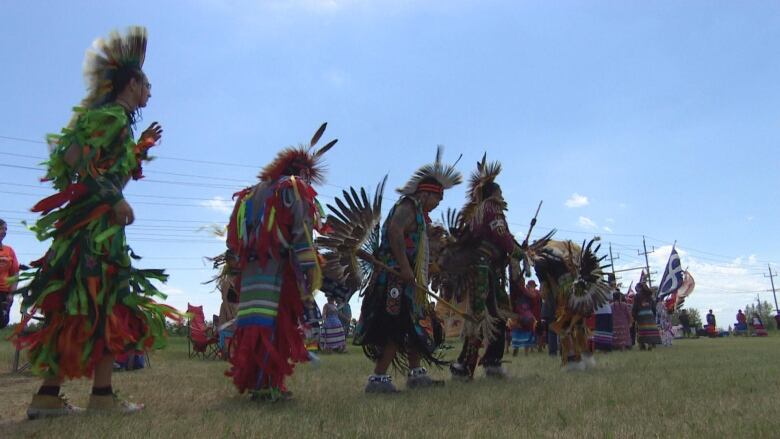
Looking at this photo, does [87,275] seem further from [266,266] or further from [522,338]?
[522,338]

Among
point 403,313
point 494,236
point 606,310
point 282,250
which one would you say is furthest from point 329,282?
point 606,310

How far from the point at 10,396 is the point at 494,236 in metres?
3.86

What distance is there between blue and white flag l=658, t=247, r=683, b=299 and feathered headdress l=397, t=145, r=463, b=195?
13.9 m

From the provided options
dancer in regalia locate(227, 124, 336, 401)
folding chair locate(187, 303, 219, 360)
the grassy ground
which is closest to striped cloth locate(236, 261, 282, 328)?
dancer in regalia locate(227, 124, 336, 401)

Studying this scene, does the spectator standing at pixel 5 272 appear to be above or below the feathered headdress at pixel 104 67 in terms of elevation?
below

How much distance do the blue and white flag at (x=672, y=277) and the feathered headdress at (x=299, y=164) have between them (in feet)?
49.2

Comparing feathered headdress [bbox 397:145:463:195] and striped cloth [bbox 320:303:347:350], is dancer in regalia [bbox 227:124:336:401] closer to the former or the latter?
feathered headdress [bbox 397:145:463:195]

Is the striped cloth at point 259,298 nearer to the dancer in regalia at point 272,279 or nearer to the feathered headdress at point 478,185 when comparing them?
the dancer in regalia at point 272,279

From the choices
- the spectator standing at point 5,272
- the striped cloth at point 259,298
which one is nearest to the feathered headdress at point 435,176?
the striped cloth at point 259,298

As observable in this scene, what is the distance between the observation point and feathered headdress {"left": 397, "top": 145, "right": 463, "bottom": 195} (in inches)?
190

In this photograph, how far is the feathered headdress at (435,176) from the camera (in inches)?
Result: 190

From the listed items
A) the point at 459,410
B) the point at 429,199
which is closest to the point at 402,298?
the point at 429,199

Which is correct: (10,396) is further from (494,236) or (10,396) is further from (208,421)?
(494,236)

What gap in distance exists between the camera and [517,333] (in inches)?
436
